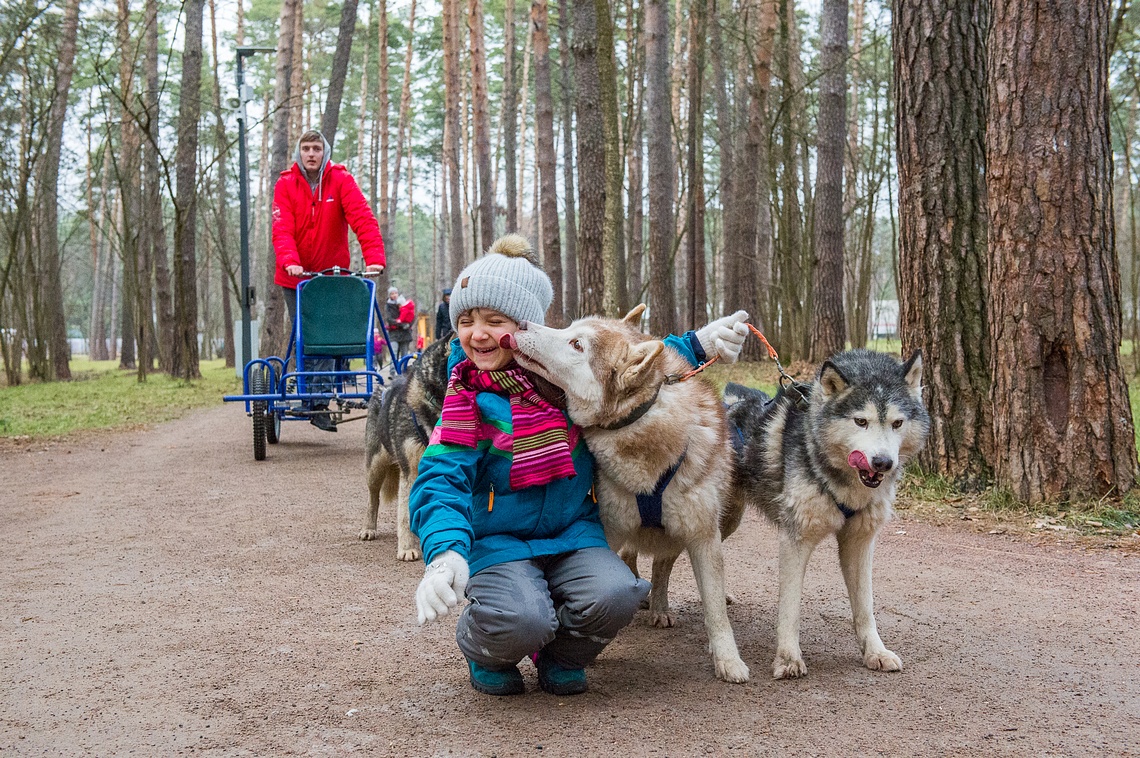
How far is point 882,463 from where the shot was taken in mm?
3039

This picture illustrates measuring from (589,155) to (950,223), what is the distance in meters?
6.87

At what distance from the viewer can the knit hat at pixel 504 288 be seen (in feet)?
10.6

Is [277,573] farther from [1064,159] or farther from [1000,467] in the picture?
[1064,159]

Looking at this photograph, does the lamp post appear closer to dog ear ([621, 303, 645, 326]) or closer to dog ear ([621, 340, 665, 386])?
dog ear ([621, 303, 645, 326])

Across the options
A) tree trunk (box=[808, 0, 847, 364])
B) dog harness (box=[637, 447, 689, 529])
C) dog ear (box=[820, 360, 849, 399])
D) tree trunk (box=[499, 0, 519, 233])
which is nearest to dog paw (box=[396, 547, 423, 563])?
dog harness (box=[637, 447, 689, 529])

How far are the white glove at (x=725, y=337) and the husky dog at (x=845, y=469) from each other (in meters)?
0.27

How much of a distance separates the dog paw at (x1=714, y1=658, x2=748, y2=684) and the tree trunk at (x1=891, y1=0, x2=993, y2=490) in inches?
145

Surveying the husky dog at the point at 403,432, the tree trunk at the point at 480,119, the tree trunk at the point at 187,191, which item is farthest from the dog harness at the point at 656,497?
the tree trunk at the point at 480,119

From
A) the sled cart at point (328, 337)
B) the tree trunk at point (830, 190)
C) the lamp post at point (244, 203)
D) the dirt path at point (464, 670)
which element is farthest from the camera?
the lamp post at point (244, 203)

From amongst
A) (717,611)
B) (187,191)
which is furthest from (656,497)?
(187,191)

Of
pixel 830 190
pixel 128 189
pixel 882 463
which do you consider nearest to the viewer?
pixel 882 463

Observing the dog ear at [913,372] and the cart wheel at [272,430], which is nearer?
the dog ear at [913,372]

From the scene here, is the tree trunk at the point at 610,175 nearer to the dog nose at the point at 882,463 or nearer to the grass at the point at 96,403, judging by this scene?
the grass at the point at 96,403

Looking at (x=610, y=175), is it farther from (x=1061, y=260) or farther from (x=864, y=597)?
(x=864, y=597)
